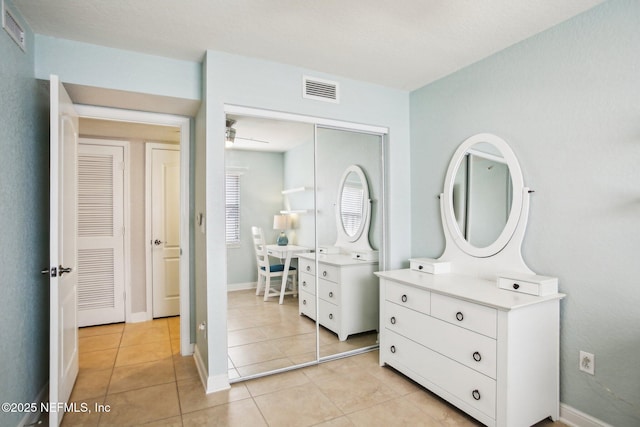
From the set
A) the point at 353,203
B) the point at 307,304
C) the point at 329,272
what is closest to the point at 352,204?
the point at 353,203

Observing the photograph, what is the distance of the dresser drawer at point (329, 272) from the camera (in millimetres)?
3105

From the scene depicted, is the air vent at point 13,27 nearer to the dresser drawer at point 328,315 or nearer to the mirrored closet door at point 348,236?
the mirrored closet door at point 348,236

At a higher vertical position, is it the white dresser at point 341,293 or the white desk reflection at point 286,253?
the white desk reflection at point 286,253

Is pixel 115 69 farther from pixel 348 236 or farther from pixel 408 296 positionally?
pixel 408 296

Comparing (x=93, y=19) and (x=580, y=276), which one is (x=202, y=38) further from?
(x=580, y=276)

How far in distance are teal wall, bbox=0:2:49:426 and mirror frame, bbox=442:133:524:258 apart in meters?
2.96

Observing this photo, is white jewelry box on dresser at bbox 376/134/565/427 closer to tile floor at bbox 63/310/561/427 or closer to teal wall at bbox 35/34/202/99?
tile floor at bbox 63/310/561/427

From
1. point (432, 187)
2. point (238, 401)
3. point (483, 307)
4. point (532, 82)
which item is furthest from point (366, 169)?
point (238, 401)

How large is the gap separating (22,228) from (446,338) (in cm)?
270

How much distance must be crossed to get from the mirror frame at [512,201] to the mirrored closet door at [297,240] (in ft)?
2.18

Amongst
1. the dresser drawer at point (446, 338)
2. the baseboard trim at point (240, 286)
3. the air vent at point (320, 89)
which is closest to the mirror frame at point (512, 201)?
the dresser drawer at point (446, 338)

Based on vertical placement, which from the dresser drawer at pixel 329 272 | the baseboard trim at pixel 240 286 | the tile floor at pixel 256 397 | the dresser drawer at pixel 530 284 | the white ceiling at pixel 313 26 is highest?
the white ceiling at pixel 313 26

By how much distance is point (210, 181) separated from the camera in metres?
2.53

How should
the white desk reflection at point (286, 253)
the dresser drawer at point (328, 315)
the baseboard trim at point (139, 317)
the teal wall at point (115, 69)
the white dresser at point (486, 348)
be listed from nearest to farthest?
the white dresser at point (486, 348) < the teal wall at point (115, 69) < the white desk reflection at point (286, 253) < the dresser drawer at point (328, 315) < the baseboard trim at point (139, 317)
